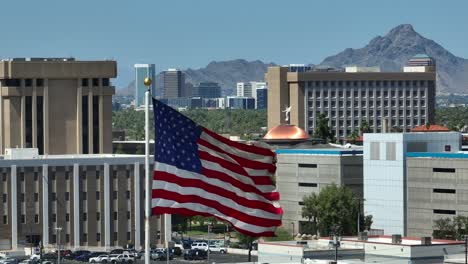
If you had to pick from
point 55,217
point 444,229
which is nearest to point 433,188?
point 444,229

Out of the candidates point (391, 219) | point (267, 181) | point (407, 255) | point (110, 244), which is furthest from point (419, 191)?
point (267, 181)

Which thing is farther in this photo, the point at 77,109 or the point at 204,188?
the point at 77,109

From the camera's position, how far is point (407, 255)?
107750 millimetres

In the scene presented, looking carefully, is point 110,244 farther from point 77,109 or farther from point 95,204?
point 77,109

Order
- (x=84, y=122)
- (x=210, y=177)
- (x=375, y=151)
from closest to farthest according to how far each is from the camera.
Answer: (x=210, y=177) < (x=375, y=151) < (x=84, y=122)

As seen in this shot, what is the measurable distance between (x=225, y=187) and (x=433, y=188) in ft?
390

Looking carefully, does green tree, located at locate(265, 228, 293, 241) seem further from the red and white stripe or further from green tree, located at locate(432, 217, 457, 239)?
the red and white stripe

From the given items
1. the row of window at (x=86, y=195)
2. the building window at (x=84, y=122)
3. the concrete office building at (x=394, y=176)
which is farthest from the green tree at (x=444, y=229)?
the building window at (x=84, y=122)

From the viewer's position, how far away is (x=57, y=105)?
182m

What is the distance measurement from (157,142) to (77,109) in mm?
136485

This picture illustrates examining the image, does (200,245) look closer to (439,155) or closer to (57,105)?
(439,155)

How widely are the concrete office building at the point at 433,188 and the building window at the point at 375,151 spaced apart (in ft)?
14.4

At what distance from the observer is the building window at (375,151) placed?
170375 mm

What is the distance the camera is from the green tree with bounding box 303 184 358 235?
163250 mm
